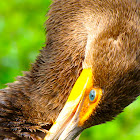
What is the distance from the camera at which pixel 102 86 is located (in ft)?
9.88

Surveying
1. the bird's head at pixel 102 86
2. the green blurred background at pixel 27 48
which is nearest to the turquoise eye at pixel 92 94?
the bird's head at pixel 102 86

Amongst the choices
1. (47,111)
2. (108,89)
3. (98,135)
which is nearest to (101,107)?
(108,89)

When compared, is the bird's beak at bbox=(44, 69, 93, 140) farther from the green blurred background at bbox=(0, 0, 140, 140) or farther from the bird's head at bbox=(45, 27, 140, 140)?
the green blurred background at bbox=(0, 0, 140, 140)

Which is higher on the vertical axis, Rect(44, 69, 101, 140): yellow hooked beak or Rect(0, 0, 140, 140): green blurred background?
Rect(0, 0, 140, 140): green blurred background

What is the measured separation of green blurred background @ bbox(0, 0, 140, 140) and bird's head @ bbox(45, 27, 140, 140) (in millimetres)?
1295

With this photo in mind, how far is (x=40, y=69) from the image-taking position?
A: 3.48 meters

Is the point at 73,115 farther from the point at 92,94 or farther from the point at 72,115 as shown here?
the point at 92,94

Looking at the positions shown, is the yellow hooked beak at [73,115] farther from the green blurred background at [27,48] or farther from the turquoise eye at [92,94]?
the green blurred background at [27,48]

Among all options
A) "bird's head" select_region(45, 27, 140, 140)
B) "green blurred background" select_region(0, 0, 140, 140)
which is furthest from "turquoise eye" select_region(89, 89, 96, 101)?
"green blurred background" select_region(0, 0, 140, 140)

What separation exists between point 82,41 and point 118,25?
1.24ft

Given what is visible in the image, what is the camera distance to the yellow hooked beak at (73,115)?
10.1 feet

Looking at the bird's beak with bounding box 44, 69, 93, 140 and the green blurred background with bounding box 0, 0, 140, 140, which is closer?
the bird's beak with bounding box 44, 69, 93, 140

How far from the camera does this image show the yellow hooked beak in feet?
10.1

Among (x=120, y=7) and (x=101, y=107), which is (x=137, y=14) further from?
(x=101, y=107)
